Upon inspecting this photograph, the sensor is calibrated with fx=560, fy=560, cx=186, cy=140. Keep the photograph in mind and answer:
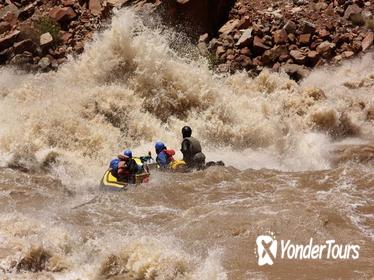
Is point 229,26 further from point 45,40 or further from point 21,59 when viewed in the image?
point 21,59

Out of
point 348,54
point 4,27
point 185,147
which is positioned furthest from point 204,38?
point 185,147

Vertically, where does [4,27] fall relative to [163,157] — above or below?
above

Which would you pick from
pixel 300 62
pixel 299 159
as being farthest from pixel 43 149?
pixel 300 62

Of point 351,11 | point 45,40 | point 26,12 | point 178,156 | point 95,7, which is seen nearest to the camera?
point 178,156

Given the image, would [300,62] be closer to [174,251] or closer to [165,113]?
[165,113]

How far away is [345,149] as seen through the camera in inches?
402

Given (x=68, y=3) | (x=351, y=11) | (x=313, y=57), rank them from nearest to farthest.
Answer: (x=313, y=57) < (x=351, y=11) < (x=68, y=3)

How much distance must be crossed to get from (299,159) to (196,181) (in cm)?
295

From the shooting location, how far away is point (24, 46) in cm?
1359

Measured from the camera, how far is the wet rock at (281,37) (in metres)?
13.2

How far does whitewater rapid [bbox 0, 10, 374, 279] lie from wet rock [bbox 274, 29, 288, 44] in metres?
1.07
